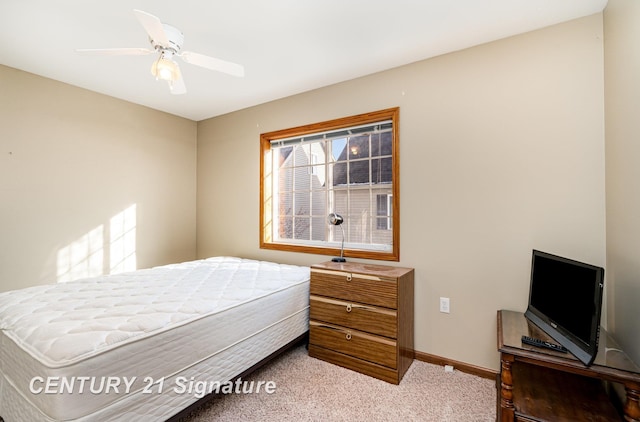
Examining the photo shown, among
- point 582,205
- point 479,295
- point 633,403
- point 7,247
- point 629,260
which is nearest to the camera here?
point 633,403

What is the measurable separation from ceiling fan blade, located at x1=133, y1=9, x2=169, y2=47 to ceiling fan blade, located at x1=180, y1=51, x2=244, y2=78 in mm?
136

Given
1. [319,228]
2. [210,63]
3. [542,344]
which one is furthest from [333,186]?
[542,344]

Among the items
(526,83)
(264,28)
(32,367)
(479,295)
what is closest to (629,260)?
(479,295)

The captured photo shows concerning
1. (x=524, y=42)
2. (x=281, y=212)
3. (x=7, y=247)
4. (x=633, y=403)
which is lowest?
(x=633, y=403)

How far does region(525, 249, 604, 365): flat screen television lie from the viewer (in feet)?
4.29

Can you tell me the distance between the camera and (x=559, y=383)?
161cm

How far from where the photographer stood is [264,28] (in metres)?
2.02

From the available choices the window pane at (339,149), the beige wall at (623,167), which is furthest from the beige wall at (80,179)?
the beige wall at (623,167)

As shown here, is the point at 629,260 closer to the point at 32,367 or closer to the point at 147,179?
the point at 32,367

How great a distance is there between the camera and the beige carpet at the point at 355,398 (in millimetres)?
1755

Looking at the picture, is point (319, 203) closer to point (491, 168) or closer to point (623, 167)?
point (491, 168)

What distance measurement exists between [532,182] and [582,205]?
0.31 meters

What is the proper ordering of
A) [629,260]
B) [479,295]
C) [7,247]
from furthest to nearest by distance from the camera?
[7,247] → [479,295] → [629,260]

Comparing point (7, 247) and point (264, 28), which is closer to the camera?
point (264, 28)
